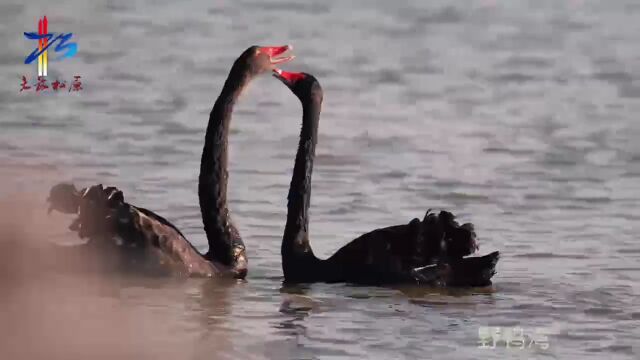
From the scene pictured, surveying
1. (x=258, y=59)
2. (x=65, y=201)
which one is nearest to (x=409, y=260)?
(x=258, y=59)

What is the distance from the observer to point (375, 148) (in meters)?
15.9

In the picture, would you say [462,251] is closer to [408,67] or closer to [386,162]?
[386,162]

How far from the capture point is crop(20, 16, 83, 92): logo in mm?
17609

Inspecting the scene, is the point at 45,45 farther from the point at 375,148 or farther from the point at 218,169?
the point at 218,169

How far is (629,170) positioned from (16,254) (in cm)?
628

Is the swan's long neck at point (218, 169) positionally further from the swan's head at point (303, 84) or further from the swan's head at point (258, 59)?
the swan's head at point (303, 84)

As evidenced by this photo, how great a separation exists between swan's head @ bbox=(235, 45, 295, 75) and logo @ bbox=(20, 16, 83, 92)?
16.3ft

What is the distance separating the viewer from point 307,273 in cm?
1205

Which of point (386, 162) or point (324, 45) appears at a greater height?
point (324, 45)

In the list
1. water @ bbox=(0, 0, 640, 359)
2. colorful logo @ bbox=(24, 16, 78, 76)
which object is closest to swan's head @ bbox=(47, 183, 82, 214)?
water @ bbox=(0, 0, 640, 359)

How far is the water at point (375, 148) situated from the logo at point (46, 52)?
143 millimetres

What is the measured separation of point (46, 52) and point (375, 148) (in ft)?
16.2

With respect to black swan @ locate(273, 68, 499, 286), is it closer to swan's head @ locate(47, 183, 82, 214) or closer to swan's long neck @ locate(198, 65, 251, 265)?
swan's long neck @ locate(198, 65, 251, 265)

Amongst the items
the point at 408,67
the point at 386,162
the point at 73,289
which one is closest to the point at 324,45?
the point at 408,67
